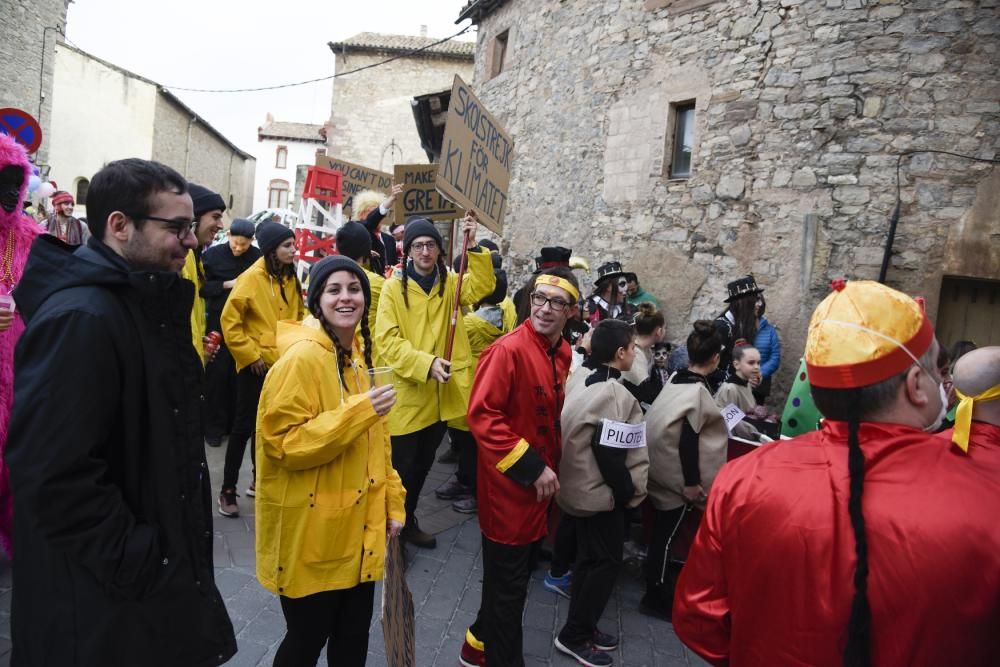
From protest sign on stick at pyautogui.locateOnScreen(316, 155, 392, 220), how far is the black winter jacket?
32.4 ft

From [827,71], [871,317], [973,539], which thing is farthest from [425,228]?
[827,71]

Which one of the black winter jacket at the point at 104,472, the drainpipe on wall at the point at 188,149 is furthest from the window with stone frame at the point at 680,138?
the drainpipe on wall at the point at 188,149

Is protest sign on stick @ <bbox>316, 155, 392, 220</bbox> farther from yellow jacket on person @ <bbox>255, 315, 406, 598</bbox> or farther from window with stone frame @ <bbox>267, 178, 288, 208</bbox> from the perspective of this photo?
window with stone frame @ <bbox>267, 178, 288, 208</bbox>

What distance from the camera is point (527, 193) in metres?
12.5

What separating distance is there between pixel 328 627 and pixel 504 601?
86 cm

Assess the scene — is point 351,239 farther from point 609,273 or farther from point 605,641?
point 609,273

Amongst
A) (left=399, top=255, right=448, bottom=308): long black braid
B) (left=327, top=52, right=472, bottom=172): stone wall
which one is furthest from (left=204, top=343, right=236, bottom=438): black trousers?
(left=327, top=52, right=472, bottom=172): stone wall

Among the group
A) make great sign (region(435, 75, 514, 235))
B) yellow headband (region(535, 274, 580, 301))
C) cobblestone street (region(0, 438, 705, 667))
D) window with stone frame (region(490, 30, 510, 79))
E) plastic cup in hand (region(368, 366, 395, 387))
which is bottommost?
cobblestone street (region(0, 438, 705, 667))

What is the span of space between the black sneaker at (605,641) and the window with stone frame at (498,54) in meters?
13.0

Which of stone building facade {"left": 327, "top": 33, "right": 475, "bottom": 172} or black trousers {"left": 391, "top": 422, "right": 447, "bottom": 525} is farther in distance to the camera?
stone building facade {"left": 327, "top": 33, "right": 475, "bottom": 172}

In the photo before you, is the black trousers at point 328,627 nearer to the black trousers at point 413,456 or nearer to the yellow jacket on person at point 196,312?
the black trousers at point 413,456

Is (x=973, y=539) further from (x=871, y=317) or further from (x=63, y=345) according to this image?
(x=63, y=345)

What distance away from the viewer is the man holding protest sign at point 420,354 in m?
4.23

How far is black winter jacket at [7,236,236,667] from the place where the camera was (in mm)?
1527
